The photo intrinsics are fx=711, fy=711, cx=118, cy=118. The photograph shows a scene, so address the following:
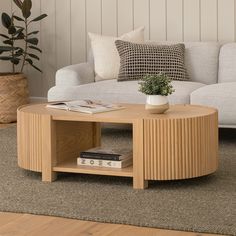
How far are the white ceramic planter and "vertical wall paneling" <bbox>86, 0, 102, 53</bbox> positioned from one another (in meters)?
2.79

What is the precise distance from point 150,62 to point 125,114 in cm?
164

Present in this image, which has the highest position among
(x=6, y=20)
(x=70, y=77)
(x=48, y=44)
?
(x=6, y=20)

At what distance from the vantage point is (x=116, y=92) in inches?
210

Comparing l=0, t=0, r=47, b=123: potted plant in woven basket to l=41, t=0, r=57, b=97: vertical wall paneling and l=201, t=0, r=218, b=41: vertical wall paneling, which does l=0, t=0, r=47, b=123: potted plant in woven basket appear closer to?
l=41, t=0, r=57, b=97: vertical wall paneling

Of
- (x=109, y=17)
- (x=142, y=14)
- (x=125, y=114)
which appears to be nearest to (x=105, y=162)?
(x=125, y=114)

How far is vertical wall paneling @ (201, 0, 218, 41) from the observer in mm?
6191

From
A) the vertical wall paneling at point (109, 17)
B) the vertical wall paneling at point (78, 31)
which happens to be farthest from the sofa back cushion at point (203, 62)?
the vertical wall paneling at point (78, 31)

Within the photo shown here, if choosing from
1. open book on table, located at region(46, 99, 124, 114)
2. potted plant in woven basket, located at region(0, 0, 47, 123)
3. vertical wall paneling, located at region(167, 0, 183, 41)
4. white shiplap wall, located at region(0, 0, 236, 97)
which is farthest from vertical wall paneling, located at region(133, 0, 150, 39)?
open book on table, located at region(46, 99, 124, 114)

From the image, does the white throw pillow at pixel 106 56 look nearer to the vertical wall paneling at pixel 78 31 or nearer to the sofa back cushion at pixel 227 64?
the sofa back cushion at pixel 227 64

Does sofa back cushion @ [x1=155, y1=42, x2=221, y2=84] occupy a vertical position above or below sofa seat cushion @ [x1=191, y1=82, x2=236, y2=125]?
above

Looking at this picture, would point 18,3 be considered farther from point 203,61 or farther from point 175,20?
point 203,61

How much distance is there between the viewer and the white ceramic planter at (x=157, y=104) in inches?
157

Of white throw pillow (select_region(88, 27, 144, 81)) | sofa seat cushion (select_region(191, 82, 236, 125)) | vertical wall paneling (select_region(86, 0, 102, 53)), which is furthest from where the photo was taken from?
vertical wall paneling (select_region(86, 0, 102, 53))

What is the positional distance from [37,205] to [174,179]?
2.54ft
